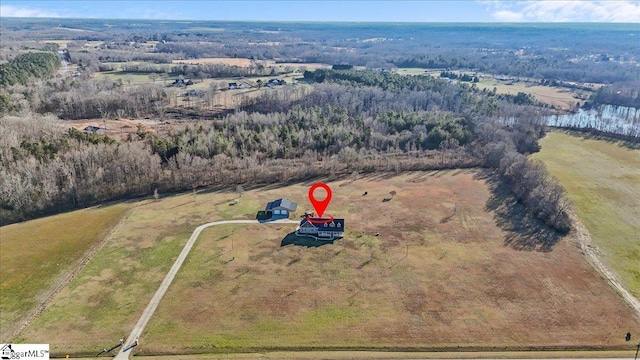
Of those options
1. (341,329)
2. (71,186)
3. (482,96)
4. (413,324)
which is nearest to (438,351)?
(413,324)

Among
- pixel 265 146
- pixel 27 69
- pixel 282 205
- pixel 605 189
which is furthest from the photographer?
pixel 27 69

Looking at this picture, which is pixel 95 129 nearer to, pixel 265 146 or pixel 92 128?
pixel 92 128

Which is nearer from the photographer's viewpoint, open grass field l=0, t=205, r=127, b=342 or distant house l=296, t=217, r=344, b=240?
open grass field l=0, t=205, r=127, b=342

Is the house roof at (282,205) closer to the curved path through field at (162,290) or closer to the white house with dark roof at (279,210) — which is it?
the white house with dark roof at (279,210)

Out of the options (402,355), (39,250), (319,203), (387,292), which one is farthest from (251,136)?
(402,355)

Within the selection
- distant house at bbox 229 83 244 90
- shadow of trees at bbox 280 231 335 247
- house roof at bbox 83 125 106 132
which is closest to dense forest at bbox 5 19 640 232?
distant house at bbox 229 83 244 90

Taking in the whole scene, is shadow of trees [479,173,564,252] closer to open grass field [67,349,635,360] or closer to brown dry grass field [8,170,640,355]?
brown dry grass field [8,170,640,355]
